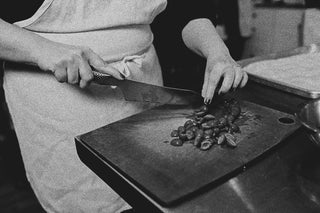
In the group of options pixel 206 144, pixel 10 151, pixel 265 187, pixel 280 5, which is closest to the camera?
pixel 265 187

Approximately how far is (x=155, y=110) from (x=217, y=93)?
0.67 ft

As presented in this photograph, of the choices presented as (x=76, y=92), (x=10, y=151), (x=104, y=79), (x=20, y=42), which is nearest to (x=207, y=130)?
(x=104, y=79)

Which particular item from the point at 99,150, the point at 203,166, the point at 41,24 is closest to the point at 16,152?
the point at 41,24

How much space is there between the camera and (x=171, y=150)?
801 millimetres

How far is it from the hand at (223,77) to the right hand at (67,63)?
0.85 feet

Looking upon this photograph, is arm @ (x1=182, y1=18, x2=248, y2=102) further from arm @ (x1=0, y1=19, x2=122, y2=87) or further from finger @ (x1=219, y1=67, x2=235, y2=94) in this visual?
arm @ (x1=0, y1=19, x2=122, y2=87)

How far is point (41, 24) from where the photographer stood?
1018mm

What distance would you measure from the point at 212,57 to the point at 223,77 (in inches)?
3.8

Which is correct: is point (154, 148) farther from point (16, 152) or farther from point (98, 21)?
point (16, 152)

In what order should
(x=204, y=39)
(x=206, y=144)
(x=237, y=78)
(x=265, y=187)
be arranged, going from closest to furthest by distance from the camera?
1. (x=265, y=187)
2. (x=206, y=144)
3. (x=237, y=78)
4. (x=204, y=39)

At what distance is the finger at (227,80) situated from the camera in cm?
98

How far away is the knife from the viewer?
0.94 meters

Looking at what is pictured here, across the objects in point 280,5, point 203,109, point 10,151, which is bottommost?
point 10,151

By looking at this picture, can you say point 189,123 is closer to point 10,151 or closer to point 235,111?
point 235,111
